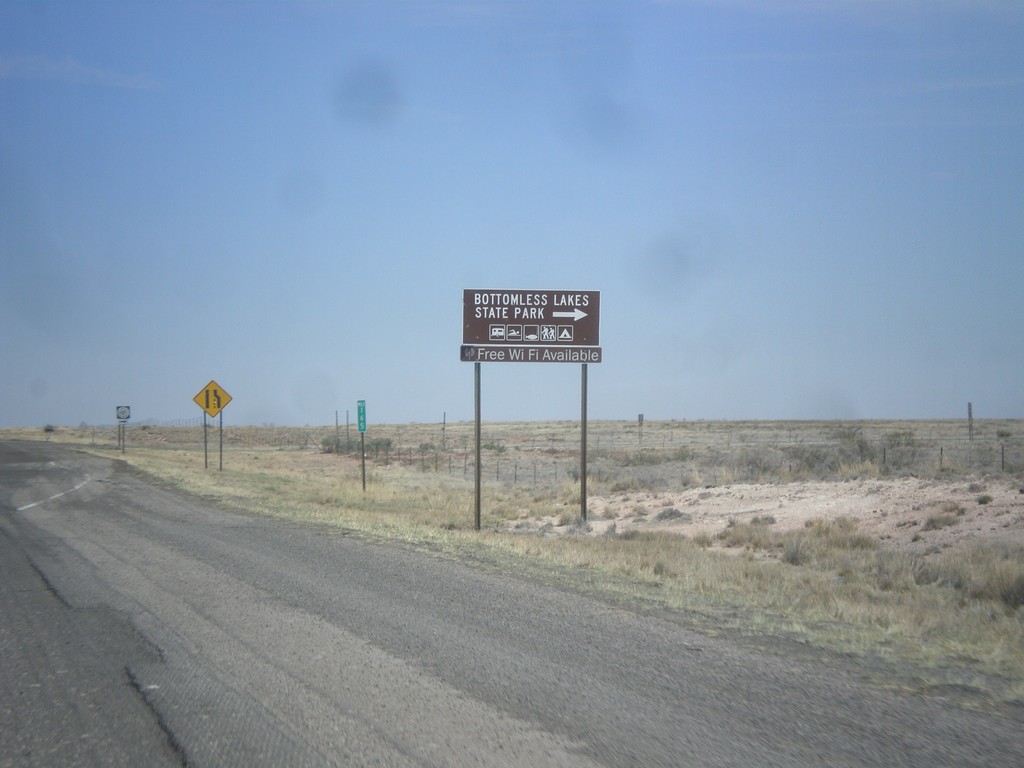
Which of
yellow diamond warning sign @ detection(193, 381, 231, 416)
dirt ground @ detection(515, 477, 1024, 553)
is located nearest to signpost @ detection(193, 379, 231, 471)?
yellow diamond warning sign @ detection(193, 381, 231, 416)

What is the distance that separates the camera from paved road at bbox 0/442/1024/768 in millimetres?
5754

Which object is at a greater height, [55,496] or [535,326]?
[535,326]

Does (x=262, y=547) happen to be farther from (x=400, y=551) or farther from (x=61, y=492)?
(x=61, y=492)

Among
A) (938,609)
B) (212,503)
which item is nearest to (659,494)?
(212,503)

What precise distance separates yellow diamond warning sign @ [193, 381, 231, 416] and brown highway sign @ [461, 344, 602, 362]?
72.1 ft

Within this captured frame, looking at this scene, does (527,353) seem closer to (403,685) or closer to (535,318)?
(535,318)

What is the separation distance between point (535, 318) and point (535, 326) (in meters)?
0.20

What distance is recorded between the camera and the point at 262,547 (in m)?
15.3

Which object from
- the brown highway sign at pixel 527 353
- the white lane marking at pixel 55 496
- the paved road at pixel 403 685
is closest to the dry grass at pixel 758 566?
the paved road at pixel 403 685

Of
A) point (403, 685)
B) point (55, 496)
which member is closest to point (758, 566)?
point (403, 685)

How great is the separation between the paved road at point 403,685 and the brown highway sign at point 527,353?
33.3ft

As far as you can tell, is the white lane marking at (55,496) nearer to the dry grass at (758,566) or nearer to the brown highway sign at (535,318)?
the dry grass at (758,566)

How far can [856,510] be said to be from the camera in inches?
890

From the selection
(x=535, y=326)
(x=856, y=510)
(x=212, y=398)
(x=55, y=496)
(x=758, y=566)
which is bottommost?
(x=758, y=566)
